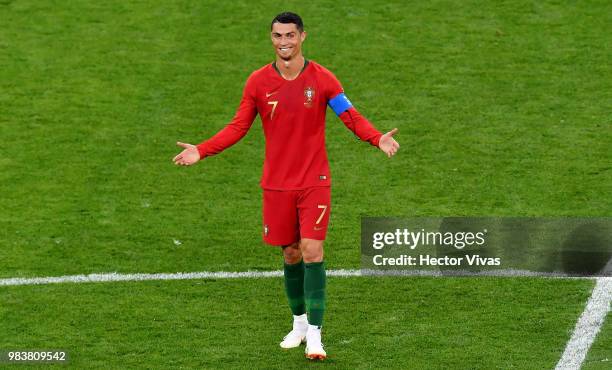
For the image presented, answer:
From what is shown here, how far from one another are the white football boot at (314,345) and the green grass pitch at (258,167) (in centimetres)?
10

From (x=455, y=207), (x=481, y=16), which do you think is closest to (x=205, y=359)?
(x=455, y=207)

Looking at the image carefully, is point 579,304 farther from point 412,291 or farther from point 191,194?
point 191,194

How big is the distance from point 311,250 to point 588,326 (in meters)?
2.16

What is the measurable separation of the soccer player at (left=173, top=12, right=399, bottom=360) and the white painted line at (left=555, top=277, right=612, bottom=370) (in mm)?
1707

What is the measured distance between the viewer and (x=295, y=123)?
1036 cm

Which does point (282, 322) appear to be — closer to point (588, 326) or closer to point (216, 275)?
point (216, 275)

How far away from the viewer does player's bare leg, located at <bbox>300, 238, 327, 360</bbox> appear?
10461 millimetres

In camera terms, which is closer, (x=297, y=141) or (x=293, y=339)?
(x=297, y=141)

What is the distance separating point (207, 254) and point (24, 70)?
4710 millimetres

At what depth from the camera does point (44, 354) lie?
10.5 metres

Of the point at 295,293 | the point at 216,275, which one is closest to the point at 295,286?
the point at 295,293

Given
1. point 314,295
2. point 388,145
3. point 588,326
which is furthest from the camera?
point 588,326

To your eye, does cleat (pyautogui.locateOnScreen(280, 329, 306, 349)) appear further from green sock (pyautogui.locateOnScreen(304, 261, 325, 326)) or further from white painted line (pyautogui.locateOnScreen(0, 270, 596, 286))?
white painted line (pyautogui.locateOnScreen(0, 270, 596, 286))

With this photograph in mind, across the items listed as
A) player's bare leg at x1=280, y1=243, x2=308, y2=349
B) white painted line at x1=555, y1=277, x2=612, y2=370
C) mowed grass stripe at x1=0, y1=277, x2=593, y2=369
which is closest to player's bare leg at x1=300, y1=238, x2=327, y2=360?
mowed grass stripe at x1=0, y1=277, x2=593, y2=369
